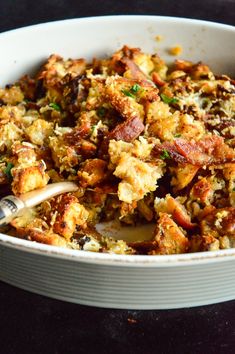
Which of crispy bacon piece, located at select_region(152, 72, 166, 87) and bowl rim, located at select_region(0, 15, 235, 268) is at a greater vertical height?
bowl rim, located at select_region(0, 15, 235, 268)

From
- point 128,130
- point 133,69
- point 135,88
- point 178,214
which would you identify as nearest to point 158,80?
point 133,69

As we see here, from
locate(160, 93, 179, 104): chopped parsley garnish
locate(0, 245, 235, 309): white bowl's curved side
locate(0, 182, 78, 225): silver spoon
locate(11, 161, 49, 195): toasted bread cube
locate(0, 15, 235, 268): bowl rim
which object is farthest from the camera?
locate(160, 93, 179, 104): chopped parsley garnish

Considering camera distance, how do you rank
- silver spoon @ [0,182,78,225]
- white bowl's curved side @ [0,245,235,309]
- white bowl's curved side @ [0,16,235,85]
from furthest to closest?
white bowl's curved side @ [0,16,235,85]
silver spoon @ [0,182,78,225]
white bowl's curved side @ [0,245,235,309]

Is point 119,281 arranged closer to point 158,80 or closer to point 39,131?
point 39,131

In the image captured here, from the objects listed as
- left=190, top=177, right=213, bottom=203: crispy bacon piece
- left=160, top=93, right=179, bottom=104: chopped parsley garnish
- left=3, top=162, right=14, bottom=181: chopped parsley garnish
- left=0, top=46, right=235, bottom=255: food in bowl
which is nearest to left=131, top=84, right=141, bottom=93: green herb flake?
left=0, top=46, right=235, bottom=255: food in bowl

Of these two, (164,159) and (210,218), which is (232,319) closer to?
(210,218)

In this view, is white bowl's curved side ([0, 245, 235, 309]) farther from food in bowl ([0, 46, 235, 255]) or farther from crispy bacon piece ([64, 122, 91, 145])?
crispy bacon piece ([64, 122, 91, 145])

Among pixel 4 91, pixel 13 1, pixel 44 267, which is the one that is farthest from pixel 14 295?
pixel 13 1
